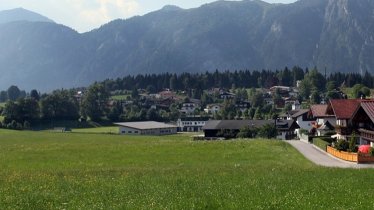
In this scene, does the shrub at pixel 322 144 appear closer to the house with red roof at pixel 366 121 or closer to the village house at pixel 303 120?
the house with red roof at pixel 366 121

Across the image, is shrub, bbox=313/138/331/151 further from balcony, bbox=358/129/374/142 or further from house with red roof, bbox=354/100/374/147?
house with red roof, bbox=354/100/374/147

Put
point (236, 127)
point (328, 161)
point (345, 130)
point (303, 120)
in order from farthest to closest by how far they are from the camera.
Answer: point (303, 120) → point (236, 127) → point (345, 130) → point (328, 161)

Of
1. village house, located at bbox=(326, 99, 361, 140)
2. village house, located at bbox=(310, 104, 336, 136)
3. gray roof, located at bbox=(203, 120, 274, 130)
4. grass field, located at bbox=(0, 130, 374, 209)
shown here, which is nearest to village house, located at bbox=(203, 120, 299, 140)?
gray roof, located at bbox=(203, 120, 274, 130)

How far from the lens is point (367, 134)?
72.8 meters

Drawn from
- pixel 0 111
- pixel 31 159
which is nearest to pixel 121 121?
pixel 0 111

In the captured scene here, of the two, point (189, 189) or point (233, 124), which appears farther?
point (233, 124)

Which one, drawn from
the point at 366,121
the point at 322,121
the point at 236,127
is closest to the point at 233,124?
the point at 236,127

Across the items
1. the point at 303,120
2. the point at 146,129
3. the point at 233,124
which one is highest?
the point at 303,120

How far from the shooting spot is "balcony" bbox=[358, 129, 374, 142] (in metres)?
69.8

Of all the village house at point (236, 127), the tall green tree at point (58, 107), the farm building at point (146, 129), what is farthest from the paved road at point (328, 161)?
the tall green tree at point (58, 107)

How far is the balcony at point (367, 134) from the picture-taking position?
229 ft

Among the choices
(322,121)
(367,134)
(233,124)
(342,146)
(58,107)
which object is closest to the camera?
(342,146)

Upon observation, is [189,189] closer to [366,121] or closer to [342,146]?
[342,146]

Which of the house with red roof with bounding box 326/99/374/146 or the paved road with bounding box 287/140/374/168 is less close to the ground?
the house with red roof with bounding box 326/99/374/146
